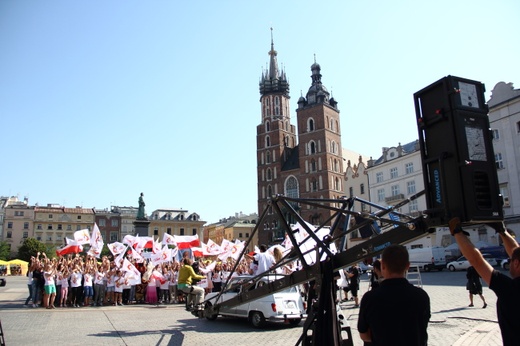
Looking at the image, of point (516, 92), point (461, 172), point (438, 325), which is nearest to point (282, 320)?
point (438, 325)

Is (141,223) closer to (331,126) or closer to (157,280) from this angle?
(157,280)

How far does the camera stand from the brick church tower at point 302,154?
8481cm

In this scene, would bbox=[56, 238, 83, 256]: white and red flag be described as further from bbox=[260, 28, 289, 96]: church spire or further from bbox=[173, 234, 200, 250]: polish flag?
bbox=[260, 28, 289, 96]: church spire

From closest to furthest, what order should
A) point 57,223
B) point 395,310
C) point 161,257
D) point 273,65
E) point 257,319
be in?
point 395,310, point 257,319, point 161,257, point 57,223, point 273,65

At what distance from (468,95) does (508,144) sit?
4222 cm

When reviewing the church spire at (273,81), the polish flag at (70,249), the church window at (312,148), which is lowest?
the polish flag at (70,249)

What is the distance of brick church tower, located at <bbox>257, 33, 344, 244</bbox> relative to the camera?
84812mm

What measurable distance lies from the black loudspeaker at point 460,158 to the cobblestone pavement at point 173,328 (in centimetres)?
623

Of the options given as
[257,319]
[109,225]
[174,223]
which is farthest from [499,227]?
[109,225]

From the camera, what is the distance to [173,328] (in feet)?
40.9

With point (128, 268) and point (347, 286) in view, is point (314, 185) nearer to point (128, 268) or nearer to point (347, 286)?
point (347, 286)

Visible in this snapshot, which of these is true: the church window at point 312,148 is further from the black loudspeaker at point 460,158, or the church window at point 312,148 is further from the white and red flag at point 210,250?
the black loudspeaker at point 460,158

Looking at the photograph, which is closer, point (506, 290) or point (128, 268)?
point (506, 290)

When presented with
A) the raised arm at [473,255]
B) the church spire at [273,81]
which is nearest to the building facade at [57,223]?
the church spire at [273,81]
